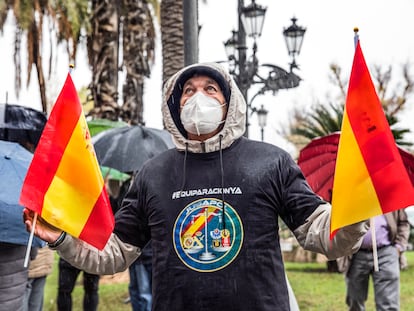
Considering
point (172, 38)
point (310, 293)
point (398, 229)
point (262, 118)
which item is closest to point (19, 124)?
point (398, 229)

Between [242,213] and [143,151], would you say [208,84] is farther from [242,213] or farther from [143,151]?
[143,151]

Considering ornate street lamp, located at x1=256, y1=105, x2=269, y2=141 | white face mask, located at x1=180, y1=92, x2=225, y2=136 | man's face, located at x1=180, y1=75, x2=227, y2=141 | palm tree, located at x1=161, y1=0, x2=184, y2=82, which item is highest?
palm tree, located at x1=161, y1=0, x2=184, y2=82

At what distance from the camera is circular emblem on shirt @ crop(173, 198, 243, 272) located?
2.90 meters

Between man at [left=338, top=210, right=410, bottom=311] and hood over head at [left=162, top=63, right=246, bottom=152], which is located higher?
hood over head at [left=162, top=63, right=246, bottom=152]

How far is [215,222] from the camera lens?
293cm

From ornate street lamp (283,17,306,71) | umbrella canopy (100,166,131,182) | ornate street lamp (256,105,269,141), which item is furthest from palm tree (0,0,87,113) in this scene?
umbrella canopy (100,166,131,182)

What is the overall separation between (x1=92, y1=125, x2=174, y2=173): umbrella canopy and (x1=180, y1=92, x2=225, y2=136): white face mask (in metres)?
3.73

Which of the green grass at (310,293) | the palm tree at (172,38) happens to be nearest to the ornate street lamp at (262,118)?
the green grass at (310,293)

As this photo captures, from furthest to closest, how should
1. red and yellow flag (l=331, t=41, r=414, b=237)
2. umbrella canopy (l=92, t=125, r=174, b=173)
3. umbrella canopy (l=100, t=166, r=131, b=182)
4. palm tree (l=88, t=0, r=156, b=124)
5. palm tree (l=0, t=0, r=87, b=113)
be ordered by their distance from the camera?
1. palm tree (l=0, t=0, r=87, b=113)
2. palm tree (l=88, t=0, r=156, b=124)
3. umbrella canopy (l=100, t=166, r=131, b=182)
4. umbrella canopy (l=92, t=125, r=174, b=173)
5. red and yellow flag (l=331, t=41, r=414, b=237)

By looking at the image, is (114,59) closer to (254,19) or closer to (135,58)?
(135,58)

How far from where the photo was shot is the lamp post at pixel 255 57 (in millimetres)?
10445

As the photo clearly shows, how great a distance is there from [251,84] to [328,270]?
21.4 ft

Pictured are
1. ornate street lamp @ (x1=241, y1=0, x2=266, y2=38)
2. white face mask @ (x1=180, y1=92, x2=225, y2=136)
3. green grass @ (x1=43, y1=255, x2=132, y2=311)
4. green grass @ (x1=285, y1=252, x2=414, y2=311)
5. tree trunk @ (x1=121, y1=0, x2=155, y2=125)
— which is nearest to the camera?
white face mask @ (x1=180, y1=92, x2=225, y2=136)

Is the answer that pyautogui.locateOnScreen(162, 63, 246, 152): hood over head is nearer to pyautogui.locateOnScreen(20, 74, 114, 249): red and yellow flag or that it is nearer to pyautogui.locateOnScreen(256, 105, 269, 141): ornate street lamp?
pyautogui.locateOnScreen(20, 74, 114, 249): red and yellow flag
